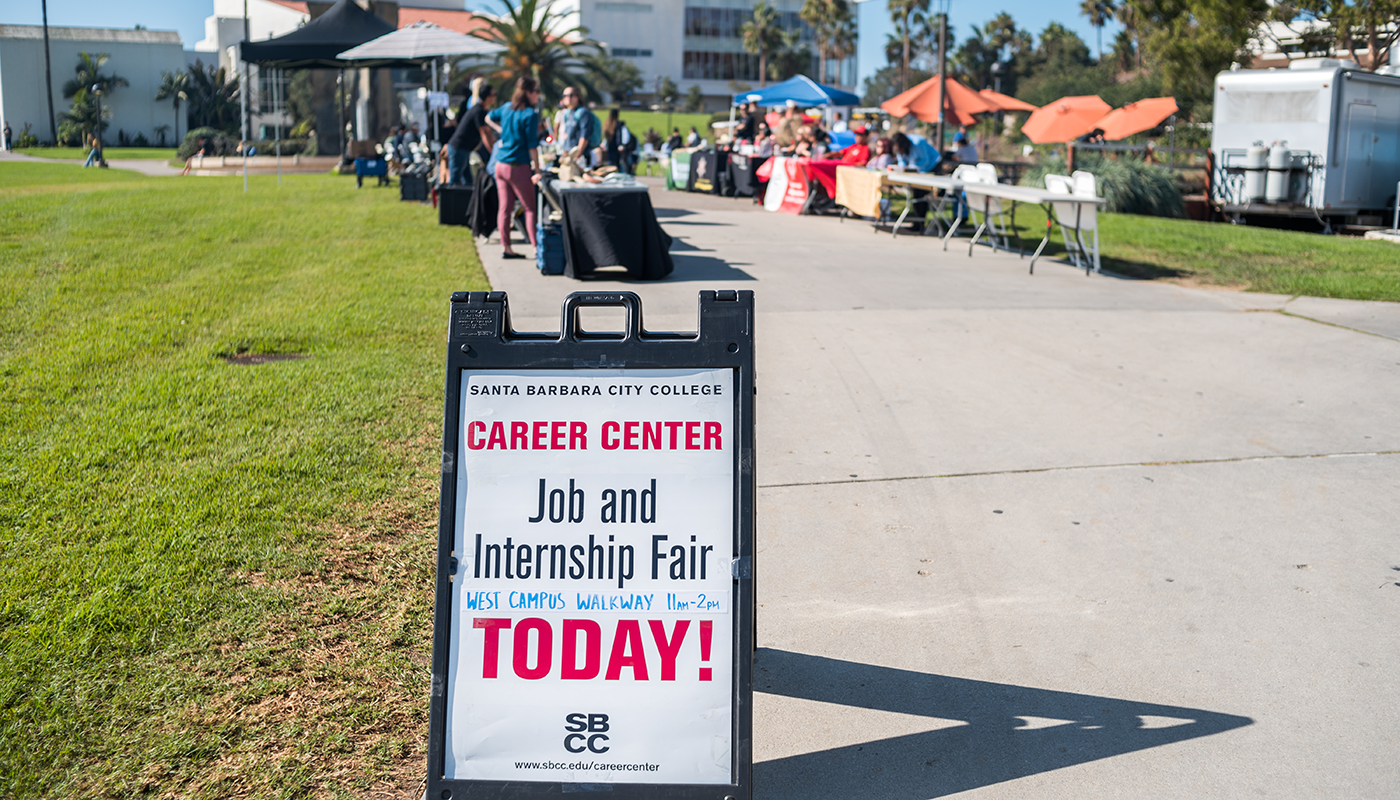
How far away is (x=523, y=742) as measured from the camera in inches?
98.0

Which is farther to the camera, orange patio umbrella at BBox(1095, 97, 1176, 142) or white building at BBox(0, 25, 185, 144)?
white building at BBox(0, 25, 185, 144)

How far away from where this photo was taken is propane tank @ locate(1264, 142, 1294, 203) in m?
19.0

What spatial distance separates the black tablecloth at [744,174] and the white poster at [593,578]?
19.9m

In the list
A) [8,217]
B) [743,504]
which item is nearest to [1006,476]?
[743,504]

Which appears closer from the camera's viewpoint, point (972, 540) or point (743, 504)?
point (743, 504)

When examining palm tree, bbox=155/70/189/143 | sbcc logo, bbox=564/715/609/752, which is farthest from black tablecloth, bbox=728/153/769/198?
palm tree, bbox=155/70/189/143

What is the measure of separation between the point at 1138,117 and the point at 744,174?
1241 centimetres

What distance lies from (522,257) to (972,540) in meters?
8.80

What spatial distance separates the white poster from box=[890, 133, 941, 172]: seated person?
48.3 feet

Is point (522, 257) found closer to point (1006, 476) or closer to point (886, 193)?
point (886, 193)

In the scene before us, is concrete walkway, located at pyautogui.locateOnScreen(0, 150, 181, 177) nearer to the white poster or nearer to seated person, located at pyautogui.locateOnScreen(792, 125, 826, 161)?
seated person, located at pyautogui.locateOnScreen(792, 125, 826, 161)

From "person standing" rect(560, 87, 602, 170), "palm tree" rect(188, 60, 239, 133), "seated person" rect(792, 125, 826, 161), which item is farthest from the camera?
"palm tree" rect(188, 60, 239, 133)

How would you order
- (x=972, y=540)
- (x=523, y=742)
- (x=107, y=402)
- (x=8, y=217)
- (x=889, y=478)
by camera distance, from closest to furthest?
(x=523, y=742)
(x=972, y=540)
(x=889, y=478)
(x=107, y=402)
(x=8, y=217)

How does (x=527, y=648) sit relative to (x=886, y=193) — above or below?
below
